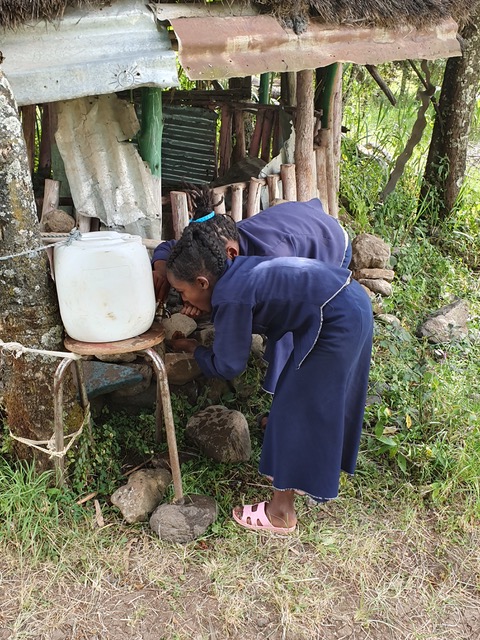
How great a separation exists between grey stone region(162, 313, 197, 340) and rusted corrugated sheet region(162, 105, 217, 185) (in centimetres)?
222

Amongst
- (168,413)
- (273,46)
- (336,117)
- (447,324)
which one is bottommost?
(447,324)

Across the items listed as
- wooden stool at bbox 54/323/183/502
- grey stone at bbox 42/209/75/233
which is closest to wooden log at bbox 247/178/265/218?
grey stone at bbox 42/209/75/233

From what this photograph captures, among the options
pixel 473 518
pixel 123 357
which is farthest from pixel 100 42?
pixel 473 518

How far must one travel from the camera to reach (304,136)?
202 inches

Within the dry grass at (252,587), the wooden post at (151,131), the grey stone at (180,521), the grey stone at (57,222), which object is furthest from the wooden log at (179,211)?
the dry grass at (252,587)

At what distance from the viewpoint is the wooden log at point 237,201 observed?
174 inches

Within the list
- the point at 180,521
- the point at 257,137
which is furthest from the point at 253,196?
the point at 180,521

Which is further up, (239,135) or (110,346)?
(110,346)

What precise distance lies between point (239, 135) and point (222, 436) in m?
3.61

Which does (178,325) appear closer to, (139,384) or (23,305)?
(139,384)

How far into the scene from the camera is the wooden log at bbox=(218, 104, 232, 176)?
19.9ft

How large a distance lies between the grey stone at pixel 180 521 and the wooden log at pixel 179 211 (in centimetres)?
178

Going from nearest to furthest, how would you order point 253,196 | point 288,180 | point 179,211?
point 179,211, point 253,196, point 288,180

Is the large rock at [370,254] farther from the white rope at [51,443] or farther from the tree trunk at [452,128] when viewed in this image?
the white rope at [51,443]
